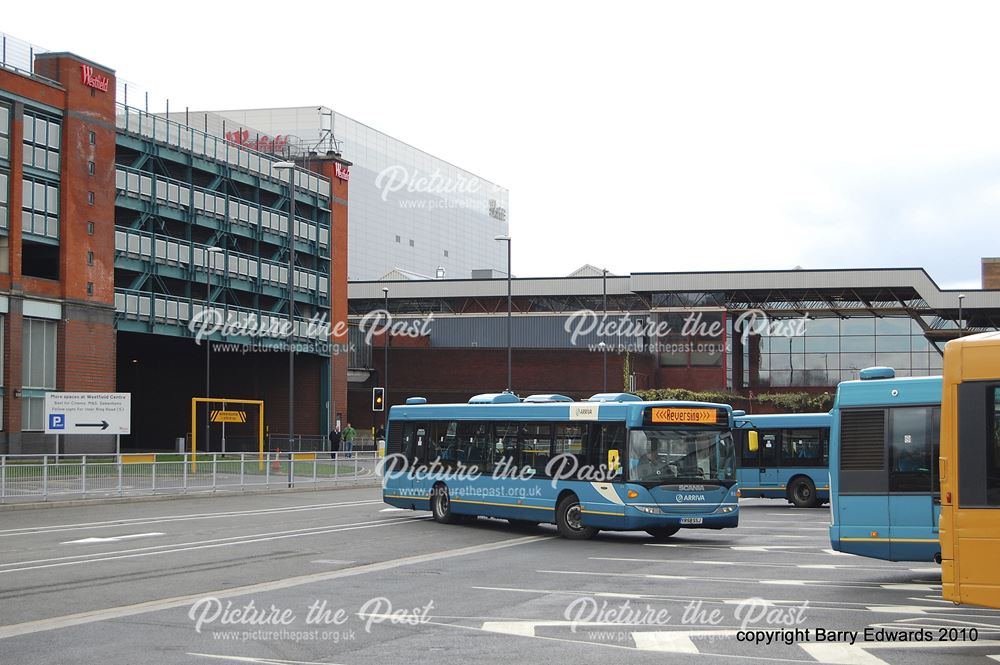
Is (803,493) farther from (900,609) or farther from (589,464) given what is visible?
(900,609)

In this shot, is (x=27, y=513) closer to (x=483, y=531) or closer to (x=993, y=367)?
(x=483, y=531)

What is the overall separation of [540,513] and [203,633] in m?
11.7

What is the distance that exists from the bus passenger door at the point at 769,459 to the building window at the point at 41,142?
99.6ft

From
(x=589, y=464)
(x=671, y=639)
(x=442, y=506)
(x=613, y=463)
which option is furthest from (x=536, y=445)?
(x=671, y=639)

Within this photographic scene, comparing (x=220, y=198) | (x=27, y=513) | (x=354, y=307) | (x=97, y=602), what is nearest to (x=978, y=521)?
(x=97, y=602)

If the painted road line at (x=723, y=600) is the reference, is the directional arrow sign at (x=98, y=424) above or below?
above

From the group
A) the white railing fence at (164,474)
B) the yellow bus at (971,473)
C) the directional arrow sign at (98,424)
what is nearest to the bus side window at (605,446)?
the yellow bus at (971,473)

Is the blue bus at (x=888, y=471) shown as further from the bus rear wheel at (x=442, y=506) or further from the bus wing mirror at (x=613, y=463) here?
the bus rear wheel at (x=442, y=506)

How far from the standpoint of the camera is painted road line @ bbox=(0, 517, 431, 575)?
58.0 feet

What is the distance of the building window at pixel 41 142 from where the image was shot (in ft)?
151

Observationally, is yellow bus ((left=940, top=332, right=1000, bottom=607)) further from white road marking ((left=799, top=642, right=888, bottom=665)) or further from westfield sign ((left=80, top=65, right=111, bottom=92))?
westfield sign ((left=80, top=65, right=111, bottom=92))

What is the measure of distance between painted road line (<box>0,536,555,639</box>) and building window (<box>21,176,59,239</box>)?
106ft

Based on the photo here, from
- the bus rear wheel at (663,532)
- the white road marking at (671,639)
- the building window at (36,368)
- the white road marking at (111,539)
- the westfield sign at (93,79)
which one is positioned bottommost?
the white road marking at (111,539)

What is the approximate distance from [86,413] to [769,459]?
2069 cm
